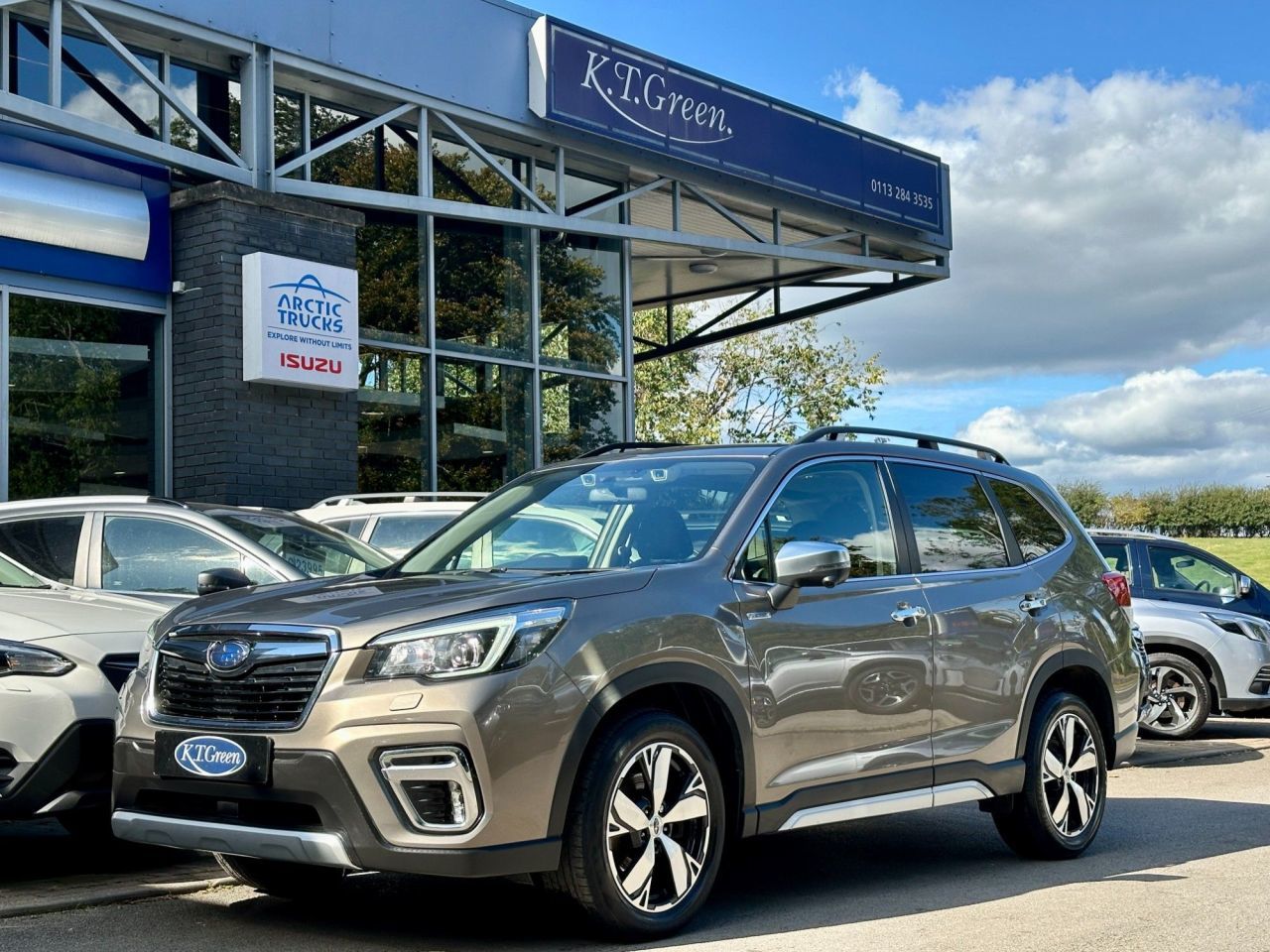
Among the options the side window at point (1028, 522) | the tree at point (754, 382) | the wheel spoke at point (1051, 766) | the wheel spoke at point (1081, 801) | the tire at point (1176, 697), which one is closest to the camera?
the wheel spoke at point (1051, 766)

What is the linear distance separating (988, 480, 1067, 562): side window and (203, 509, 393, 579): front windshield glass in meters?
3.20

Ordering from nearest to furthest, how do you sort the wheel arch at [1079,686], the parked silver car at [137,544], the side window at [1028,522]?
the wheel arch at [1079,686]
the side window at [1028,522]
the parked silver car at [137,544]

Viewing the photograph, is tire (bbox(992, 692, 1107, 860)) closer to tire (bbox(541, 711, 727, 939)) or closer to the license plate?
tire (bbox(541, 711, 727, 939))

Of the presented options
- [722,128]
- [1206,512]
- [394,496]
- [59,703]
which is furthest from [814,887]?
[1206,512]

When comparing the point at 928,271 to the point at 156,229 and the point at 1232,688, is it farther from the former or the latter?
the point at 156,229

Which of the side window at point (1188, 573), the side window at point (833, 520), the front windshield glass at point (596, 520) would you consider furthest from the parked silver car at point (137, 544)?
the side window at point (1188, 573)

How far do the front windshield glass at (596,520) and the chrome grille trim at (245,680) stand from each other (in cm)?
105

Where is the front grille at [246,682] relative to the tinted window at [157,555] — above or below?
below

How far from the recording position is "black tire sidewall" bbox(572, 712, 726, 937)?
5.00 meters

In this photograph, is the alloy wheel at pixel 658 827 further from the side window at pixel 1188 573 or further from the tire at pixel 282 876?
the side window at pixel 1188 573

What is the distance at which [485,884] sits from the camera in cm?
650

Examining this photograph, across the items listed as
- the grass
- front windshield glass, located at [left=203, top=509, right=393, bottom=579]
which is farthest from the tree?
front windshield glass, located at [left=203, top=509, right=393, bottom=579]

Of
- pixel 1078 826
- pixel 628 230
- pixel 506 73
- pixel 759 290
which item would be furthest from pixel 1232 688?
pixel 759 290

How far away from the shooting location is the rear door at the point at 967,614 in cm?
653
